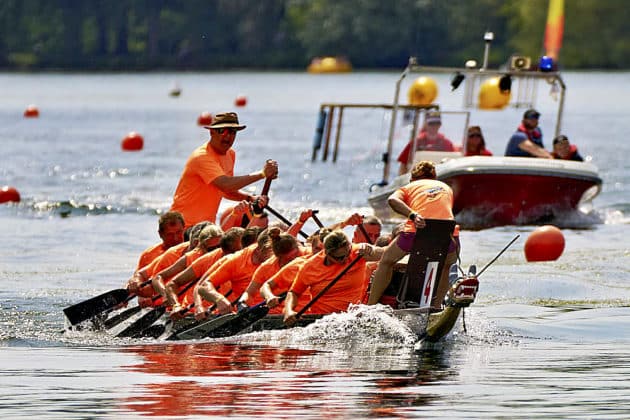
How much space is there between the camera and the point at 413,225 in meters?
13.7

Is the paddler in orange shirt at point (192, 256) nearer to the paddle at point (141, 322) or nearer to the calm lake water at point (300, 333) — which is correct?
the paddle at point (141, 322)

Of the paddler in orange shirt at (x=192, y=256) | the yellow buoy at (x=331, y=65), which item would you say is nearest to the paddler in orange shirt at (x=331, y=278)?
the paddler in orange shirt at (x=192, y=256)

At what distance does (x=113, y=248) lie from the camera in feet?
76.1

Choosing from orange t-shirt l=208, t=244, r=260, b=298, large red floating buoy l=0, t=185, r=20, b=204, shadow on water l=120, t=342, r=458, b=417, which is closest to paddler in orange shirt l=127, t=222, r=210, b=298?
orange t-shirt l=208, t=244, r=260, b=298

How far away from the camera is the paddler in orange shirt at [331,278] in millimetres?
13125

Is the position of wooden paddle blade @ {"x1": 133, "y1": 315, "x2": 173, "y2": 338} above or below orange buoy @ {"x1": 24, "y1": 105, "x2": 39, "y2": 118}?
below

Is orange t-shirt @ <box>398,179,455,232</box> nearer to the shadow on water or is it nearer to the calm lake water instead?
the calm lake water

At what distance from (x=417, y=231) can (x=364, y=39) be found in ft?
274

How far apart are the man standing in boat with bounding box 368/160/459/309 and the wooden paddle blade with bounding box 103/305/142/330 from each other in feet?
7.95

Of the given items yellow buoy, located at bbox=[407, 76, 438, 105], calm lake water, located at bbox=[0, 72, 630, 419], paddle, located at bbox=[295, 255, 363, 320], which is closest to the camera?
calm lake water, located at bbox=[0, 72, 630, 419]

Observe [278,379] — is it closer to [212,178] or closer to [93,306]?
[212,178]

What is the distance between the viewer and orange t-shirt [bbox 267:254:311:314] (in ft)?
44.5

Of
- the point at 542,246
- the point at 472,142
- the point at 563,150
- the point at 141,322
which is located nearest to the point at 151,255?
the point at 141,322

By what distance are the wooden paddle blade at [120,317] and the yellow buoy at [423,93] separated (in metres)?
12.3
